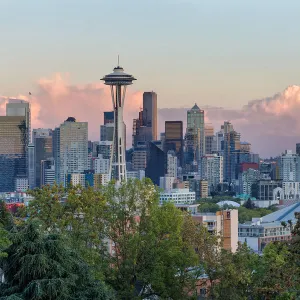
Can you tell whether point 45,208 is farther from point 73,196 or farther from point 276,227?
point 276,227

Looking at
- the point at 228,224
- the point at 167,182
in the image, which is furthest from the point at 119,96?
the point at 167,182

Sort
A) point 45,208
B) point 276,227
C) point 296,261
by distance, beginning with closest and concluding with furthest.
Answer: point 296,261, point 45,208, point 276,227

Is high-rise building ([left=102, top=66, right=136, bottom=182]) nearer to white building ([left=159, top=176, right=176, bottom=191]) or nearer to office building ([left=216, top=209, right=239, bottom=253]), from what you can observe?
office building ([left=216, top=209, right=239, bottom=253])

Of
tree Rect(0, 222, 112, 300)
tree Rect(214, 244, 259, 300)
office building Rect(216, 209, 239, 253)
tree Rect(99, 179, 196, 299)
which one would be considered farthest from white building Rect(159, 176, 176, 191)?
tree Rect(0, 222, 112, 300)

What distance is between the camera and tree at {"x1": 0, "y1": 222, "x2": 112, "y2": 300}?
2195 cm

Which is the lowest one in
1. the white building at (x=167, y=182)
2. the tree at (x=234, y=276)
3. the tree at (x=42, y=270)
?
the tree at (x=234, y=276)

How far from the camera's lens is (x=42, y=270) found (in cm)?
2214

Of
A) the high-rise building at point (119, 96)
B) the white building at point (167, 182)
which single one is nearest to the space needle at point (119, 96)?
the high-rise building at point (119, 96)

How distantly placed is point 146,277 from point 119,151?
78.9 metres

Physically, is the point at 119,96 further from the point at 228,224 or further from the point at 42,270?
the point at 42,270

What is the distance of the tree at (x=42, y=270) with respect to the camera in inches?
864

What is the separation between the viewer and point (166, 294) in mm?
30359

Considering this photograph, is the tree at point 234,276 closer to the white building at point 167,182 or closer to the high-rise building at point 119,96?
the high-rise building at point 119,96

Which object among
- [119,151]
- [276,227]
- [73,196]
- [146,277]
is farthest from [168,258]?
[119,151]
